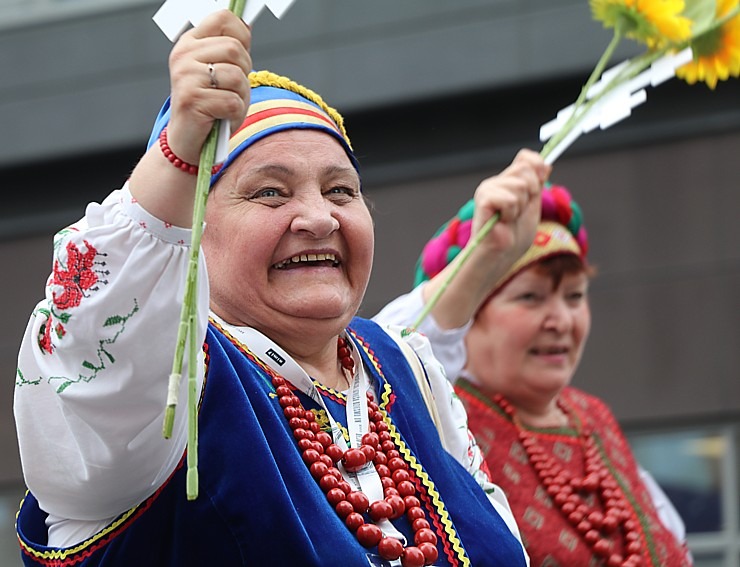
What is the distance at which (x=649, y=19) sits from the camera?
2.99m

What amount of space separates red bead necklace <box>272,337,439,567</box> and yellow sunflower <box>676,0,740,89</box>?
4.12ft

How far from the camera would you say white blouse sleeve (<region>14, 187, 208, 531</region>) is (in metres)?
1.76

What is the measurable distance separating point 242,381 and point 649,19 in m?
1.42

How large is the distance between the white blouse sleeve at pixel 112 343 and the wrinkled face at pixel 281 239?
39 centimetres

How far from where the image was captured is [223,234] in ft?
7.37

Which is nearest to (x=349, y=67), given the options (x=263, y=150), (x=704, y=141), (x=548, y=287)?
(x=704, y=141)

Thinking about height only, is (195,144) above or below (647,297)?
below

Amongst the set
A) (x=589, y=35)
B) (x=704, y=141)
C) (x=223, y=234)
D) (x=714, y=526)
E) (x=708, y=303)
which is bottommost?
(x=714, y=526)

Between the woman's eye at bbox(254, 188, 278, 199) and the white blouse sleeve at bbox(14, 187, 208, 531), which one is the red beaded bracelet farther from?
the woman's eye at bbox(254, 188, 278, 199)

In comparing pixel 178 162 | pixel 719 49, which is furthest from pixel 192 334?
pixel 719 49

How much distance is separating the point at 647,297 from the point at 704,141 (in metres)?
0.95

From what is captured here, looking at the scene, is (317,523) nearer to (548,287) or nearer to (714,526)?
(548,287)

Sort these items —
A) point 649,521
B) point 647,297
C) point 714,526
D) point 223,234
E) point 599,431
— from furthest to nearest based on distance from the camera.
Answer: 1. point 647,297
2. point 714,526
3. point 599,431
4. point 649,521
5. point 223,234

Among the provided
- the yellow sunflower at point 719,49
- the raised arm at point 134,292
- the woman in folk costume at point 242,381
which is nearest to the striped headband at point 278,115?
the woman in folk costume at point 242,381
